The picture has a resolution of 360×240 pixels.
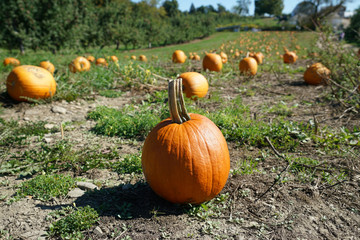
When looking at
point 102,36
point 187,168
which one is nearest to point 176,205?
point 187,168

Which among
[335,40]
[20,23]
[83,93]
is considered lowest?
[83,93]

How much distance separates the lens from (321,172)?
299cm

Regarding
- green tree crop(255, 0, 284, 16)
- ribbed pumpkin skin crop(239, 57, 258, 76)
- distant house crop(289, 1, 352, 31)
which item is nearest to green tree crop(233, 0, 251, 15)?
green tree crop(255, 0, 284, 16)

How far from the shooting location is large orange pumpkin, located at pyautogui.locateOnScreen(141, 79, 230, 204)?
86.0 inches

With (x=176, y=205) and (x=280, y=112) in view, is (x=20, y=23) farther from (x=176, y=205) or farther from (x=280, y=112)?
(x=176, y=205)

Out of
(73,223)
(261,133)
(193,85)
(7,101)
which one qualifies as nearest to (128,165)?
(73,223)

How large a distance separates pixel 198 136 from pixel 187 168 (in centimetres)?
29

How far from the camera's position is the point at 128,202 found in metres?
2.46

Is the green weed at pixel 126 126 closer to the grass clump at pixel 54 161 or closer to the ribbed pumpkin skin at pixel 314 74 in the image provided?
the grass clump at pixel 54 161

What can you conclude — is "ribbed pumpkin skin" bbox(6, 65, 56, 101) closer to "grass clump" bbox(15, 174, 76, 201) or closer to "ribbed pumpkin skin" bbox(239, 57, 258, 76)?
"grass clump" bbox(15, 174, 76, 201)

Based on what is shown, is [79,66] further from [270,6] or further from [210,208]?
[270,6]

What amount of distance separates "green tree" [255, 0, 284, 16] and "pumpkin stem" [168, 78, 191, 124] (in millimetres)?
89726

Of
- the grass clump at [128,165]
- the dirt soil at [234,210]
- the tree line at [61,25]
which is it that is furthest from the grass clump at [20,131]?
the tree line at [61,25]

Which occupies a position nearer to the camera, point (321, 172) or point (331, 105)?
point (321, 172)
